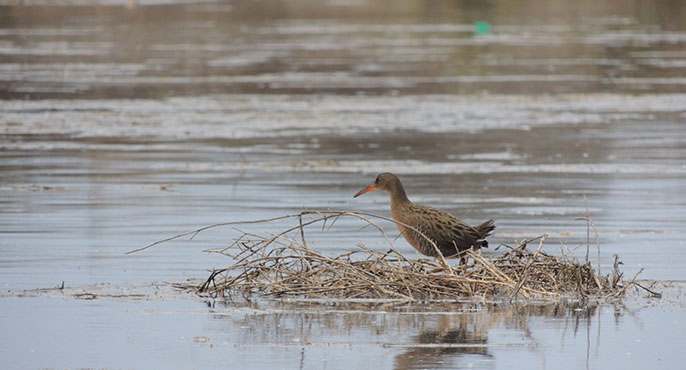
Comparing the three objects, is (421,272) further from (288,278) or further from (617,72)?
(617,72)

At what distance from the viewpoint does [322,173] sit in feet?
61.0

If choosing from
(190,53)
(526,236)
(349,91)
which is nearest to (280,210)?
(526,236)

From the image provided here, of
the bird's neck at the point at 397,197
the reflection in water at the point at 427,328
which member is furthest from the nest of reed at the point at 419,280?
the bird's neck at the point at 397,197

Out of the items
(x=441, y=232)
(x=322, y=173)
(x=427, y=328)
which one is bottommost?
(x=427, y=328)

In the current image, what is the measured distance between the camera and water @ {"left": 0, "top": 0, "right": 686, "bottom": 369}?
8945 millimetres

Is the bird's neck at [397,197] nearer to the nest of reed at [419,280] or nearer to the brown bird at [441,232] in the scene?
the brown bird at [441,232]

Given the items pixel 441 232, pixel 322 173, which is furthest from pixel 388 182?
pixel 322 173

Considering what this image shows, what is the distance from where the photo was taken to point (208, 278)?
10.7 m

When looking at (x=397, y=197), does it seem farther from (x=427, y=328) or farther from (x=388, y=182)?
(x=427, y=328)

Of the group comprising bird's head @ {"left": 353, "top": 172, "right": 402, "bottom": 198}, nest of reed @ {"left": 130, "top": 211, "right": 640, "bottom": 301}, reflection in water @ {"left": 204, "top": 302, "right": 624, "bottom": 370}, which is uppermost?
bird's head @ {"left": 353, "top": 172, "right": 402, "bottom": 198}

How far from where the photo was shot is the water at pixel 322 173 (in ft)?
29.3

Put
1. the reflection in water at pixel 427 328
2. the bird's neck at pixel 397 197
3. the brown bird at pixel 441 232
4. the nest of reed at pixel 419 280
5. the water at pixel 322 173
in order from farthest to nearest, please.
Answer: the bird's neck at pixel 397 197 < the brown bird at pixel 441 232 < the nest of reed at pixel 419 280 < the water at pixel 322 173 < the reflection in water at pixel 427 328

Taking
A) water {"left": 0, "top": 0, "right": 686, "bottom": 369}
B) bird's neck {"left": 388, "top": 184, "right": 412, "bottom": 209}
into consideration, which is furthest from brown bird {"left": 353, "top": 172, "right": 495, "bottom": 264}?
water {"left": 0, "top": 0, "right": 686, "bottom": 369}

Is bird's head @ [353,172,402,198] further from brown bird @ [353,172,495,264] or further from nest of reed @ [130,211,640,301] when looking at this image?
nest of reed @ [130,211,640,301]
